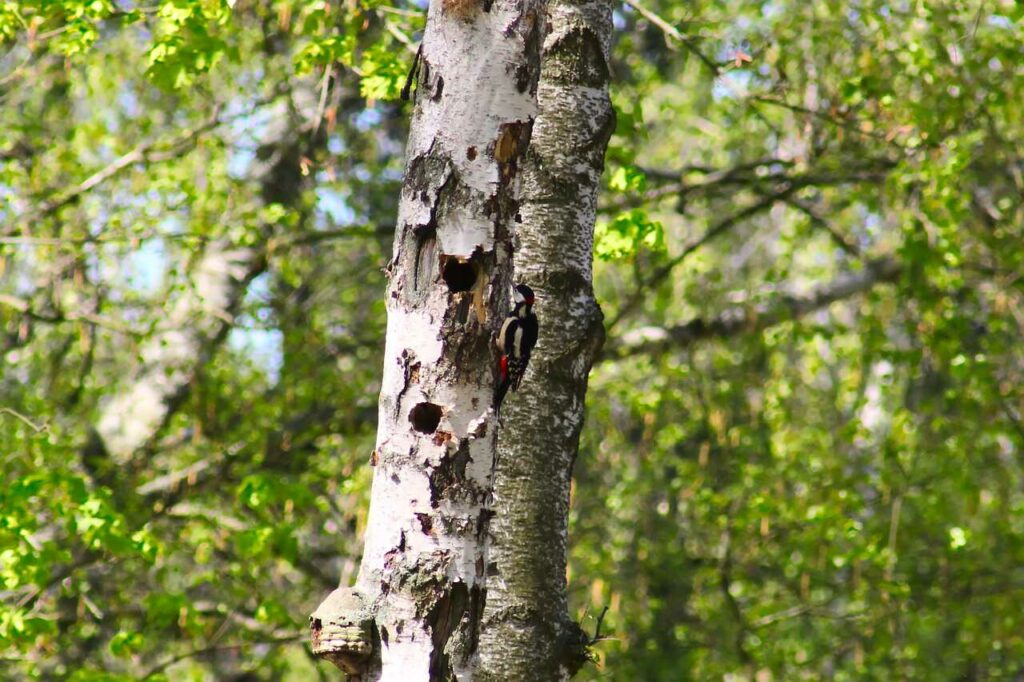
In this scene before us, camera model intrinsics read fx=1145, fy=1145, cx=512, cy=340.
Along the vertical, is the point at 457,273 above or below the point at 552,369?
below

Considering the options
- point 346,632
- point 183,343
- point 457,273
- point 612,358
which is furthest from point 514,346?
point 183,343

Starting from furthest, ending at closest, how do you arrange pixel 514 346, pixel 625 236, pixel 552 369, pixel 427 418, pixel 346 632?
pixel 625 236, pixel 552 369, pixel 514 346, pixel 427 418, pixel 346 632

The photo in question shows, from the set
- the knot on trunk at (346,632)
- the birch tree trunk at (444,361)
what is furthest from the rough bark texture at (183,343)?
the knot on trunk at (346,632)

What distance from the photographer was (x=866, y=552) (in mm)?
7668

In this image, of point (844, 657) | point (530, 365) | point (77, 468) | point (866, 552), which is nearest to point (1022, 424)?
point (866, 552)

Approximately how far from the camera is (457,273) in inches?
107

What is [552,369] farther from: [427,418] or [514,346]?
[427,418]

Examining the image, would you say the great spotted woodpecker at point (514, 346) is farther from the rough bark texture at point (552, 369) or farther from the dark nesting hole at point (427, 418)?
the rough bark texture at point (552, 369)

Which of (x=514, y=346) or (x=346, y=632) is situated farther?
(x=514, y=346)

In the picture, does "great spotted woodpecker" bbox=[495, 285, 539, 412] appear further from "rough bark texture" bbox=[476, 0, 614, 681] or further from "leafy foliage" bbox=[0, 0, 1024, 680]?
"leafy foliage" bbox=[0, 0, 1024, 680]

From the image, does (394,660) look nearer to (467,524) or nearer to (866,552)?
(467,524)

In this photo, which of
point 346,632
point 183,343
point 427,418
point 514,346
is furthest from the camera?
point 183,343

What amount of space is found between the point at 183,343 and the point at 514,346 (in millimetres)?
5433

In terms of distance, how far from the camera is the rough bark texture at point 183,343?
7.89 metres
